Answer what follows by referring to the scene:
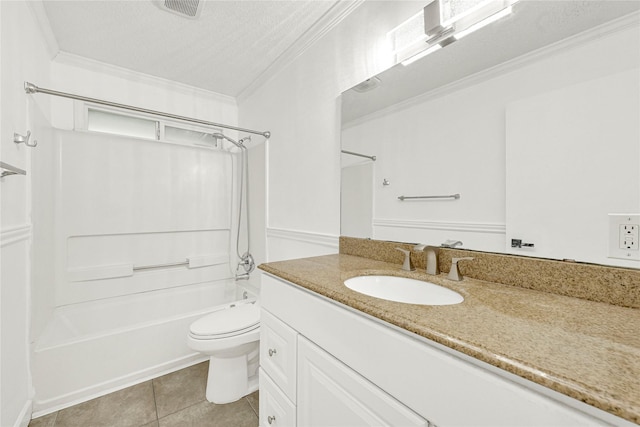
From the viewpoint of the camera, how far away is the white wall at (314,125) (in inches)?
56.6

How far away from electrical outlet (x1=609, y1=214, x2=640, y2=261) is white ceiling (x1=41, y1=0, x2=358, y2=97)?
1.56 m

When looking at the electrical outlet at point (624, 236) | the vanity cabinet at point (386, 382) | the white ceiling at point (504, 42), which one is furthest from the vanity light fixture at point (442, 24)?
the vanity cabinet at point (386, 382)

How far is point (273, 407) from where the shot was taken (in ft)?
3.73

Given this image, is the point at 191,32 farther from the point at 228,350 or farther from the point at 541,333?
the point at 541,333

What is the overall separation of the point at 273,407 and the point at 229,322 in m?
0.70

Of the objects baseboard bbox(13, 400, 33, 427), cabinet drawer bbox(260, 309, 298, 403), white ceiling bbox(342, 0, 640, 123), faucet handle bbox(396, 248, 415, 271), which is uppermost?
white ceiling bbox(342, 0, 640, 123)

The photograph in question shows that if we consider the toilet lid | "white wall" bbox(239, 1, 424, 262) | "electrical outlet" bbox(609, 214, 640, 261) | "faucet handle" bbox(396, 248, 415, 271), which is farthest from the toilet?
"electrical outlet" bbox(609, 214, 640, 261)

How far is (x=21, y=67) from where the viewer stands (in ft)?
4.63

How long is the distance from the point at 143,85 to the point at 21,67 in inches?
40.6

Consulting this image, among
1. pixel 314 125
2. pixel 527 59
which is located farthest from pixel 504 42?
pixel 314 125

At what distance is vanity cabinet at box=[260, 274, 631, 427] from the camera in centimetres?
45

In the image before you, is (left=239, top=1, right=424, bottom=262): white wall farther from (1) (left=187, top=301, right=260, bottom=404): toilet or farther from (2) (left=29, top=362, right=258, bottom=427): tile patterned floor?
(2) (left=29, top=362, right=258, bottom=427): tile patterned floor

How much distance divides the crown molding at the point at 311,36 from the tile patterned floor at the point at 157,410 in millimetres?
2341

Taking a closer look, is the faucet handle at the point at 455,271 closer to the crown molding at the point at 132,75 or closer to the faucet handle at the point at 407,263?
the faucet handle at the point at 407,263
